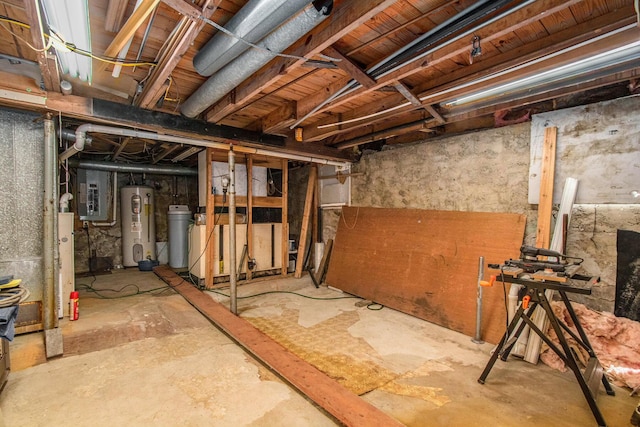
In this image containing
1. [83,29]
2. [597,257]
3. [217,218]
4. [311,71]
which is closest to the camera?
[83,29]

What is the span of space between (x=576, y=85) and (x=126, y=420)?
3.79m

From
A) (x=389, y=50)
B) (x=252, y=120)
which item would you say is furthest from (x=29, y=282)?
(x=389, y=50)

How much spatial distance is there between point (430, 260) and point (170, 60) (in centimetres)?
311

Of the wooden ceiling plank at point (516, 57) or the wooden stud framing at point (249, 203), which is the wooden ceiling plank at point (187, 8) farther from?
the wooden stud framing at point (249, 203)

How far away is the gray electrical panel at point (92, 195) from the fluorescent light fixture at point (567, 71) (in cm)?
592

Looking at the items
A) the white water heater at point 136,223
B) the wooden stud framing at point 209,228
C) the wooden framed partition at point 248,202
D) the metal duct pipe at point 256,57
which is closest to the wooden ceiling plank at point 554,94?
the metal duct pipe at point 256,57

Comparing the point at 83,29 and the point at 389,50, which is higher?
the point at 389,50

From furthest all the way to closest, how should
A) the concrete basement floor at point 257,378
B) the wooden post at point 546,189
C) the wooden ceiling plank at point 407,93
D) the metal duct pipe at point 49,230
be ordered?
the wooden post at point 546,189 → the metal duct pipe at point 49,230 → the wooden ceiling plank at point 407,93 → the concrete basement floor at point 257,378

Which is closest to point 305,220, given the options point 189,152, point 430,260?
point 189,152

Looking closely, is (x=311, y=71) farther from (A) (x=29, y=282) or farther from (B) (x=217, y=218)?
(A) (x=29, y=282)

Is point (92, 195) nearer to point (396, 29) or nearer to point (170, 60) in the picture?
point (170, 60)

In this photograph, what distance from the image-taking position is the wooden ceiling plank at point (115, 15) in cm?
145

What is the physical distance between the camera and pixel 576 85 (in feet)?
7.47

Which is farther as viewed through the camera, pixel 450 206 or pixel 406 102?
pixel 450 206
